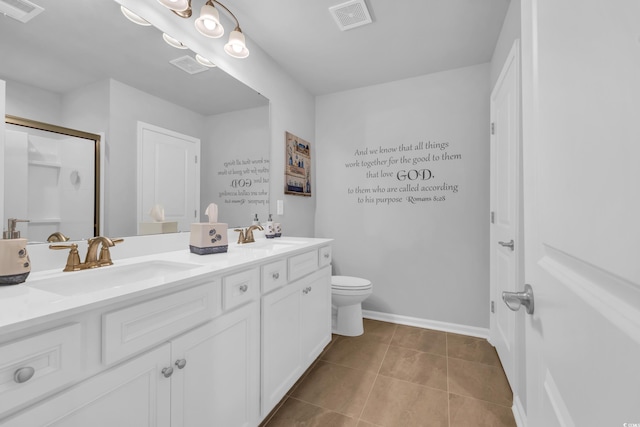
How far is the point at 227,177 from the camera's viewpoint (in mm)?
2010

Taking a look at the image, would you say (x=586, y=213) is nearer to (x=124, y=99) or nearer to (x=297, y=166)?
(x=124, y=99)

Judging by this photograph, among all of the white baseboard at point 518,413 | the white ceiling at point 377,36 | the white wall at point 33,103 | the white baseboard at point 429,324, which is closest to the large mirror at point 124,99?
the white wall at point 33,103

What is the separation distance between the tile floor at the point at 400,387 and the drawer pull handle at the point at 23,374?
3.93 feet

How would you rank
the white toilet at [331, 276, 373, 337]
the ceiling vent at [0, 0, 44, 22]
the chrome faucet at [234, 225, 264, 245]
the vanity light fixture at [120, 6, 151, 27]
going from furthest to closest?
the white toilet at [331, 276, 373, 337]
the chrome faucet at [234, 225, 264, 245]
the vanity light fixture at [120, 6, 151, 27]
the ceiling vent at [0, 0, 44, 22]

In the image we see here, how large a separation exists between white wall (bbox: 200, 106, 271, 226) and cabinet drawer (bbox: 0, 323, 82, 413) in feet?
3.93

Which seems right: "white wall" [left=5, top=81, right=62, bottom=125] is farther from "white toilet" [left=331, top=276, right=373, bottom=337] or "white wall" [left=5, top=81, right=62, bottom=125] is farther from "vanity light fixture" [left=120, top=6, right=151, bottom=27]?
"white toilet" [left=331, top=276, right=373, bottom=337]

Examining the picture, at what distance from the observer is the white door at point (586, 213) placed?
0.88 feet

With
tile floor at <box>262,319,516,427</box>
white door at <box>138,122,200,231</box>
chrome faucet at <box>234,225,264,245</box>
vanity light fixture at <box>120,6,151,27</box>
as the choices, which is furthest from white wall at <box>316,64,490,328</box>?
vanity light fixture at <box>120,6,151,27</box>

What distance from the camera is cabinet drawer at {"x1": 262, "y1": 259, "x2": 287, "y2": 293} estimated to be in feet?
4.77

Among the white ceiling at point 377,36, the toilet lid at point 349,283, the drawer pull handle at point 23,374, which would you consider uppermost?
the white ceiling at point 377,36

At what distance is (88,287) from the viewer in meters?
1.08

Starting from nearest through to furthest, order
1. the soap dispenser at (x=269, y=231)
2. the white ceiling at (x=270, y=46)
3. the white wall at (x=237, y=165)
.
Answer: the white ceiling at (x=270, y=46)
the white wall at (x=237, y=165)
the soap dispenser at (x=269, y=231)

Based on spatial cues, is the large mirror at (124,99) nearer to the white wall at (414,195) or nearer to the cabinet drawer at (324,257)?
the cabinet drawer at (324,257)

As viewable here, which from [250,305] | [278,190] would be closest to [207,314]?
[250,305]
